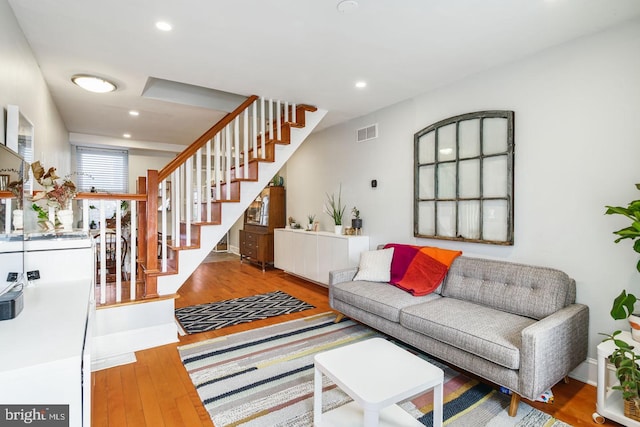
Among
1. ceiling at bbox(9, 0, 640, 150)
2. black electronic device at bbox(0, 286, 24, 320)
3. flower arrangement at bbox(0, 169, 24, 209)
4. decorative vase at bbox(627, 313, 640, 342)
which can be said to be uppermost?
ceiling at bbox(9, 0, 640, 150)

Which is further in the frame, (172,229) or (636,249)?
(172,229)

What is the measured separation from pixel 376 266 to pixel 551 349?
171 centimetres

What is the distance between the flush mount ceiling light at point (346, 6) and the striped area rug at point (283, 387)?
247 centimetres

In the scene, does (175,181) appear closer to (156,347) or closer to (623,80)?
(156,347)

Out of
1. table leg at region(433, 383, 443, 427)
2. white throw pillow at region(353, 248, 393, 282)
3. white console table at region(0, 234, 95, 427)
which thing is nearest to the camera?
white console table at region(0, 234, 95, 427)

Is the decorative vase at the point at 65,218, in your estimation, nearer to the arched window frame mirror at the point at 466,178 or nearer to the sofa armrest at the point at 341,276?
the sofa armrest at the point at 341,276

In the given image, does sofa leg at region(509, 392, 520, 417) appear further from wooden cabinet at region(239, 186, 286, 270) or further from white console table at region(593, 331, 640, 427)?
wooden cabinet at region(239, 186, 286, 270)

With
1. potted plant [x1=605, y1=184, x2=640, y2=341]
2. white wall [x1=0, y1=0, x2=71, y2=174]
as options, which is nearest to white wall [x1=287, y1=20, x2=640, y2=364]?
potted plant [x1=605, y1=184, x2=640, y2=341]

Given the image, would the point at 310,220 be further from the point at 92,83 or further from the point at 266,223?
the point at 92,83

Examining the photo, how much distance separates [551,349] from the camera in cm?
191

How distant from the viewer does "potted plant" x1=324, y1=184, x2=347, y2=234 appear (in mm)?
4676

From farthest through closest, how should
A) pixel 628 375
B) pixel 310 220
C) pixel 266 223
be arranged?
1. pixel 266 223
2. pixel 310 220
3. pixel 628 375

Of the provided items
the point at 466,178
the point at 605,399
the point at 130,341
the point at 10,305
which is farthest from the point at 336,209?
the point at 10,305

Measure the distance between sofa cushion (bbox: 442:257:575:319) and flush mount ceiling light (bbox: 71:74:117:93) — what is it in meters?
3.85
